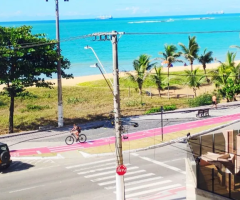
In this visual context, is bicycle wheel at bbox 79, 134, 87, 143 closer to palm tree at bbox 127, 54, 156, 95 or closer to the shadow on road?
the shadow on road

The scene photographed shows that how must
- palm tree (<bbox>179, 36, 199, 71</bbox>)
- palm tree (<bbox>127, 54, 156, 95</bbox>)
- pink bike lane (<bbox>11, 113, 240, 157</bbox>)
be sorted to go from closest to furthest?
pink bike lane (<bbox>11, 113, 240, 157</bbox>)
palm tree (<bbox>127, 54, 156, 95</bbox>)
palm tree (<bbox>179, 36, 199, 71</bbox>)

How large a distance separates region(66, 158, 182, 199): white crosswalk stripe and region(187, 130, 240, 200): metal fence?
10.6 feet

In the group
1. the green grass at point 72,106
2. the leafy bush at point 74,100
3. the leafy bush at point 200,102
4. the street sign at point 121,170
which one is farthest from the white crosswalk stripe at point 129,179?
the leafy bush at point 74,100

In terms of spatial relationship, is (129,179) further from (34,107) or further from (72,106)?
(34,107)

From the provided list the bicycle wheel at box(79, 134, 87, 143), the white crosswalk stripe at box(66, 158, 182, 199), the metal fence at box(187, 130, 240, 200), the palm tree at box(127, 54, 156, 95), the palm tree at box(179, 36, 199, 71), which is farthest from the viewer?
the palm tree at box(179, 36, 199, 71)

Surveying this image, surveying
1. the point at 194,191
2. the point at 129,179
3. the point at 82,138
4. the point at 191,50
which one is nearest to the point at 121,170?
the point at 194,191

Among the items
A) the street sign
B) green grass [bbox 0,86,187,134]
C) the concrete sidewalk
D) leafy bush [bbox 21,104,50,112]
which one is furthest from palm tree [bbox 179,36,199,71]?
the street sign

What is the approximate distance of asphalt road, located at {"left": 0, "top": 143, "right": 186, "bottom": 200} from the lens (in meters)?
20.5

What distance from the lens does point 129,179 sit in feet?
73.5

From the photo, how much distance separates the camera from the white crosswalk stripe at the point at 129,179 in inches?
821

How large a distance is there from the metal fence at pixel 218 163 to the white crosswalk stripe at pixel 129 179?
323cm

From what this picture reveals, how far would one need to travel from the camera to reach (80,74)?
93500mm

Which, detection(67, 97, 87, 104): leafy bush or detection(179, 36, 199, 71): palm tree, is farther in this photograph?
detection(179, 36, 199, 71): palm tree

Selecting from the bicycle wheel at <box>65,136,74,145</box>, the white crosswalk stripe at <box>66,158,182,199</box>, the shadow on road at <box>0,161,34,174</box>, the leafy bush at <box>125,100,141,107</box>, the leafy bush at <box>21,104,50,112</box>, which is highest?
the leafy bush at <box>125,100,141,107</box>
